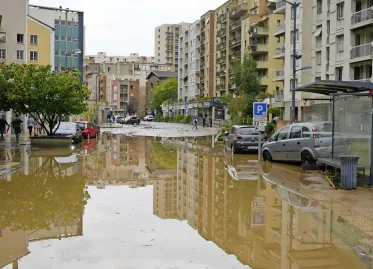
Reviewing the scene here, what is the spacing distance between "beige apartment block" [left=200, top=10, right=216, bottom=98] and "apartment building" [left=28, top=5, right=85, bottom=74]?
24360mm

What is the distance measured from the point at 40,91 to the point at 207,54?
7152cm

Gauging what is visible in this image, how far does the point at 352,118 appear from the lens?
14312mm

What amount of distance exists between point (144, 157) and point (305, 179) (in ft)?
33.3

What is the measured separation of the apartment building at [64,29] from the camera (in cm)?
8256

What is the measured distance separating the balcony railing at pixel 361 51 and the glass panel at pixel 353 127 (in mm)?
27803

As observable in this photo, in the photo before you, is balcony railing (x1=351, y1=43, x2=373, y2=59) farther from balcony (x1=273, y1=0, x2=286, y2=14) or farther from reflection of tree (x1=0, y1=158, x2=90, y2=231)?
reflection of tree (x1=0, y1=158, x2=90, y2=231)

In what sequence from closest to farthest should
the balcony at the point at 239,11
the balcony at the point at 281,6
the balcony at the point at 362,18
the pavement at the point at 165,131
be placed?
the balcony at the point at 362,18 < the pavement at the point at 165,131 < the balcony at the point at 281,6 < the balcony at the point at 239,11

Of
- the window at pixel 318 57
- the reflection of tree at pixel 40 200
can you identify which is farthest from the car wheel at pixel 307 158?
the window at pixel 318 57

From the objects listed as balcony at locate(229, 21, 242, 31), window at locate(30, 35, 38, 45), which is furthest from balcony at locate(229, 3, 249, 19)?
window at locate(30, 35, 38, 45)

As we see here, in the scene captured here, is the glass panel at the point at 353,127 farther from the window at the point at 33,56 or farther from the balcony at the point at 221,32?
the balcony at the point at 221,32

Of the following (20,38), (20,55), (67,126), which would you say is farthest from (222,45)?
(67,126)

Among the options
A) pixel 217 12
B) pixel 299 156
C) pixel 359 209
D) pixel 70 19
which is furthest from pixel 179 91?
pixel 359 209

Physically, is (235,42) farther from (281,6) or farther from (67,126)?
(67,126)

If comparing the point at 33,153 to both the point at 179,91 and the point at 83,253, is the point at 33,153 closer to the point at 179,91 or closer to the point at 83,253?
the point at 83,253
